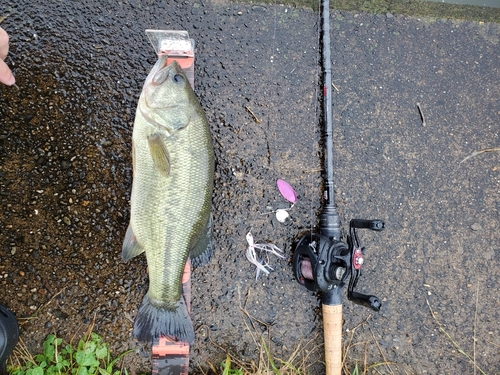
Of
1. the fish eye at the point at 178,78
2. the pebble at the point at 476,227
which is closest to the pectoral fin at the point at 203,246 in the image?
the fish eye at the point at 178,78

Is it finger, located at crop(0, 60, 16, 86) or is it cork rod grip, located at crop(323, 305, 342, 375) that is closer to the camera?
finger, located at crop(0, 60, 16, 86)

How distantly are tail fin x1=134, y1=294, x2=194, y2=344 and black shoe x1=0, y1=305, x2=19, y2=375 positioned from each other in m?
0.84

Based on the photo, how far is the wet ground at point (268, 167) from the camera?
3000 mm

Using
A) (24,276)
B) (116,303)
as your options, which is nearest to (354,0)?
(116,303)

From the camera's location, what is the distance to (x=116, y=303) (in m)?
3.07

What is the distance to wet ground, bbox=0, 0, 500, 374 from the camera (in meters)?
3.00

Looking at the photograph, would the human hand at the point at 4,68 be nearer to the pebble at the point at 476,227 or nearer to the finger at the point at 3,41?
the finger at the point at 3,41

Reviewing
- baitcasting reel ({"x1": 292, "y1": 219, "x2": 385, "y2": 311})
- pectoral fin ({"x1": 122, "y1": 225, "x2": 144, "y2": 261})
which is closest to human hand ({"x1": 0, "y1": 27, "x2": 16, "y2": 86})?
pectoral fin ({"x1": 122, "y1": 225, "x2": 144, "y2": 261})

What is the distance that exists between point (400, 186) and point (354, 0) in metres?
1.61

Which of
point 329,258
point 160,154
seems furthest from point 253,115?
point 329,258

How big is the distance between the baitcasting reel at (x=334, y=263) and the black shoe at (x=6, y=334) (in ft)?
6.71

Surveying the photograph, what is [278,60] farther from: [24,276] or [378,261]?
[24,276]

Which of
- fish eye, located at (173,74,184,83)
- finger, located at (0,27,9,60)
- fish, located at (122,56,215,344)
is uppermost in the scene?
finger, located at (0,27,9,60)

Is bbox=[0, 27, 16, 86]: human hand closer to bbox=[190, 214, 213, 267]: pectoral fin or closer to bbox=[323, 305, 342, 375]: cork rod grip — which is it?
bbox=[190, 214, 213, 267]: pectoral fin
